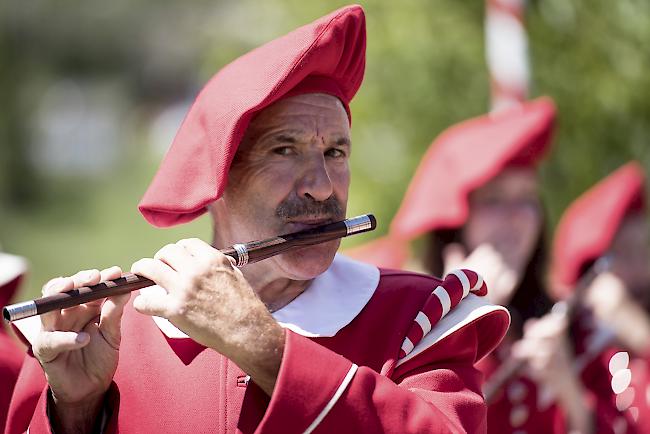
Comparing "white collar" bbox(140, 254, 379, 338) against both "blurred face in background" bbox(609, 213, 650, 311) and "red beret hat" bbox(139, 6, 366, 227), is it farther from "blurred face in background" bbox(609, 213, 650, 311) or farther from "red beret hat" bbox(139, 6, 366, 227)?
"blurred face in background" bbox(609, 213, 650, 311)

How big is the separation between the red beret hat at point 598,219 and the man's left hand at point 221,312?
9.74 ft

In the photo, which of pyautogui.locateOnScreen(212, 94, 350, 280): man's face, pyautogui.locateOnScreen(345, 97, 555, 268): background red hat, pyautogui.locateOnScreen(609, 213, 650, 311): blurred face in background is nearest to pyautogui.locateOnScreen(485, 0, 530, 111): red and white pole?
pyautogui.locateOnScreen(345, 97, 555, 268): background red hat

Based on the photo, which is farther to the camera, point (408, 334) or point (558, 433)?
point (558, 433)

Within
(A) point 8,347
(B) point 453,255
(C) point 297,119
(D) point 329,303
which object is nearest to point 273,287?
(D) point 329,303

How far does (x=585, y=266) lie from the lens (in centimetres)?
515

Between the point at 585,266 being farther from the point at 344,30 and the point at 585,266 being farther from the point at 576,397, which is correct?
the point at 344,30

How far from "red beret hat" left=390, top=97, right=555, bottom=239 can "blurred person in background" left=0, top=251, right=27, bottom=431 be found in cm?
147

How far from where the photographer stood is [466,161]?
4.27 metres

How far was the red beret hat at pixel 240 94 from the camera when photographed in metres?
2.44

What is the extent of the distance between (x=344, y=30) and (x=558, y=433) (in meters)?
1.66

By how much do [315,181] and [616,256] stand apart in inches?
113

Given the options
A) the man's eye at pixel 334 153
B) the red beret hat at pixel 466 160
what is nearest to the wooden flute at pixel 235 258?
the man's eye at pixel 334 153

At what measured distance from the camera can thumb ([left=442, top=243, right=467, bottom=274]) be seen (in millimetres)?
4156

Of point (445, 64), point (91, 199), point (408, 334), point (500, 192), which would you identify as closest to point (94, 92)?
point (91, 199)
